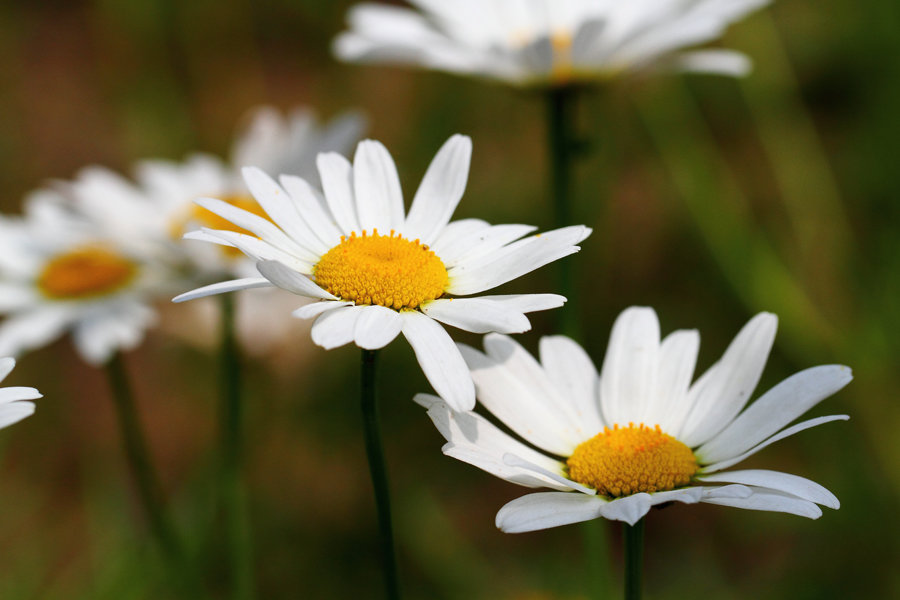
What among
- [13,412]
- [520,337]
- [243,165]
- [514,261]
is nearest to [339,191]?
[514,261]

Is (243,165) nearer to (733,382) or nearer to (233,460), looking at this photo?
(233,460)

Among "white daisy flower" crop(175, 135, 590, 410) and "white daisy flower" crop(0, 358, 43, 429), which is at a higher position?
"white daisy flower" crop(175, 135, 590, 410)

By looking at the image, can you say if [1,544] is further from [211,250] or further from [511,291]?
[511,291]

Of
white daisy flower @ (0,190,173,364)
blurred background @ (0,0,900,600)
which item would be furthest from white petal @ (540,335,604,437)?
white daisy flower @ (0,190,173,364)

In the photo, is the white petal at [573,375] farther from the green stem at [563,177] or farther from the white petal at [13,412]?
the white petal at [13,412]

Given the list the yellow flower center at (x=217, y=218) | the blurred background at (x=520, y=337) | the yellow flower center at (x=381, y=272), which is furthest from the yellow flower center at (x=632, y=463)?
the yellow flower center at (x=217, y=218)

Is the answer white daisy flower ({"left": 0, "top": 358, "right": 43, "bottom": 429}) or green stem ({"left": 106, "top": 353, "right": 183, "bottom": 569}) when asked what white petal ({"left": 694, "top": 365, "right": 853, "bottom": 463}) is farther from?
green stem ({"left": 106, "top": 353, "right": 183, "bottom": 569})

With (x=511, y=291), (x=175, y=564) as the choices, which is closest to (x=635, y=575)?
(x=175, y=564)
